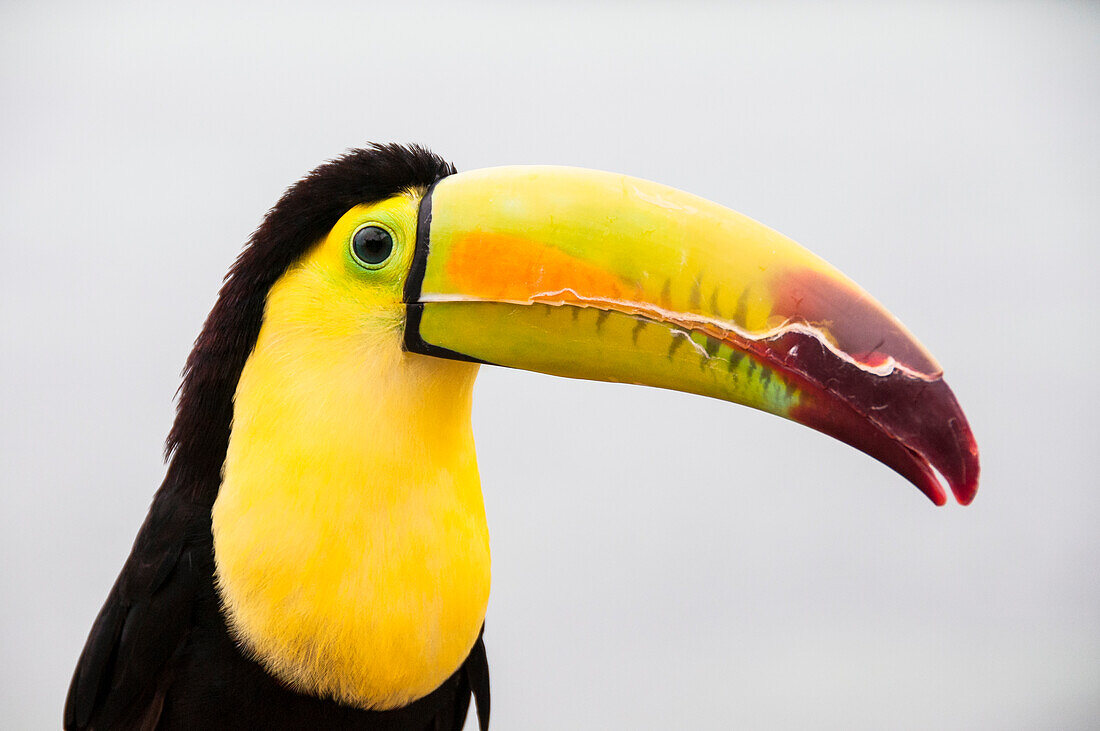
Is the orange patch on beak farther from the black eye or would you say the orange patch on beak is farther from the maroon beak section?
the maroon beak section

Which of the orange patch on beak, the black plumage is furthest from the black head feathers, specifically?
the orange patch on beak

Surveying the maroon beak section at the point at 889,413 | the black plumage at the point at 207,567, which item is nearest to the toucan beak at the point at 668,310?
the maroon beak section at the point at 889,413

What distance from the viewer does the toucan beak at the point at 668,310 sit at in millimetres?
868

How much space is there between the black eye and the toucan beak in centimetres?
4

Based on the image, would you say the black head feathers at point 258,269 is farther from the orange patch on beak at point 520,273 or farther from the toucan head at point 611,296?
the orange patch on beak at point 520,273

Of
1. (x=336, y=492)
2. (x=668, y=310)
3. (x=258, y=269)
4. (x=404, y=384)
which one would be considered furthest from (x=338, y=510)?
(x=668, y=310)

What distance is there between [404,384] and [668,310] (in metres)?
0.31

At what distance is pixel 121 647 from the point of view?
3.71ft

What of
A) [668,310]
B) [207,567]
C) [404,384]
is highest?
[668,310]

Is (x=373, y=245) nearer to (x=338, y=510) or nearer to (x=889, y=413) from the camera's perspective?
(x=338, y=510)

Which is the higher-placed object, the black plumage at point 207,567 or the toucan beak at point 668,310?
the toucan beak at point 668,310

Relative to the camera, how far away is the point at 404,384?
3.27 feet

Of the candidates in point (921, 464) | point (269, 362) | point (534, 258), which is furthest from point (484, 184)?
point (921, 464)

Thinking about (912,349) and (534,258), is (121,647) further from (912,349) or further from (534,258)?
(912,349)
